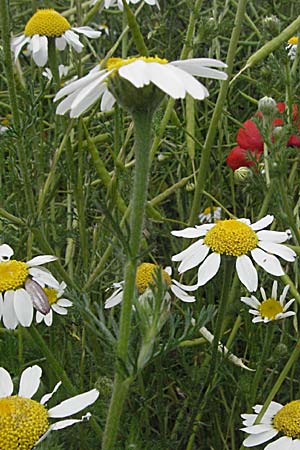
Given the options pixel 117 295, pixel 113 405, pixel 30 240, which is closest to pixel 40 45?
pixel 30 240

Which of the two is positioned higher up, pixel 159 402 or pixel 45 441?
pixel 45 441

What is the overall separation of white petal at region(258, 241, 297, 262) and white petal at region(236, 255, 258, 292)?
24mm

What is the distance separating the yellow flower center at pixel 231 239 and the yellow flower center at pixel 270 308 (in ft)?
0.29

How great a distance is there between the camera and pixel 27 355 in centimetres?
90

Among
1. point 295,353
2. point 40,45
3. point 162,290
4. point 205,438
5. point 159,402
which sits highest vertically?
point 40,45

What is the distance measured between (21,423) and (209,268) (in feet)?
0.80

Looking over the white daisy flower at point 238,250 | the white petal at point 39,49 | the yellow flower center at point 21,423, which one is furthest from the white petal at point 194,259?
the white petal at point 39,49

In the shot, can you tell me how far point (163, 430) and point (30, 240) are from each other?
0.26 metres

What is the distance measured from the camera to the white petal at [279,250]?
2.28 feet

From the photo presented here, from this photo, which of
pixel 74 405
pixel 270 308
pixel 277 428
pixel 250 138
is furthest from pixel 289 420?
pixel 250 138

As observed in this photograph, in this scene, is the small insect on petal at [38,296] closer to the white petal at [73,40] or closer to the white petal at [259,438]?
the white petal at [259,438]

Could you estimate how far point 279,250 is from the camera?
2.32 feet

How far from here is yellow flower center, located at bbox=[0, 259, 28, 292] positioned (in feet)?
2.34

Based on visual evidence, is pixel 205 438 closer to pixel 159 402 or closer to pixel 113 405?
pixel 159 402
